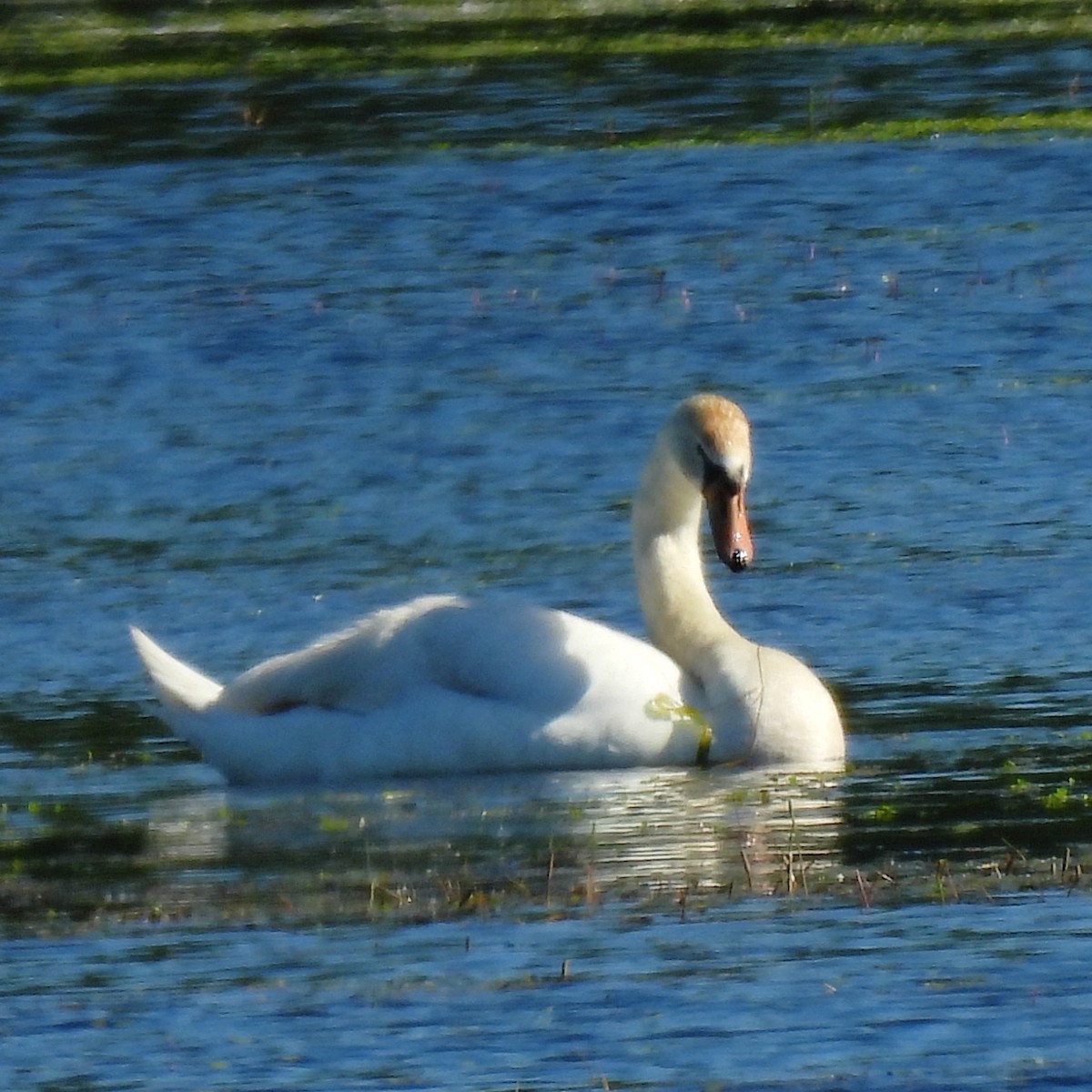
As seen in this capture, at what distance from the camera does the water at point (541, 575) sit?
21.9 ft

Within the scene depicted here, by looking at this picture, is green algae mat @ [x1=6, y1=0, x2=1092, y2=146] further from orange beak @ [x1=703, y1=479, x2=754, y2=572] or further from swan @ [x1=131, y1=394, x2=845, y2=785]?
swan @ [x1=131, y1=394, x2=845, y2=785]

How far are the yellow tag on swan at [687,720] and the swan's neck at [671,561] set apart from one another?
53cm

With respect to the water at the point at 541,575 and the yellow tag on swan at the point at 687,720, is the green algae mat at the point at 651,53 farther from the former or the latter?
the yellow tag on swan at the point at 687,720

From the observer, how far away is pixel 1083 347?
15984 mm

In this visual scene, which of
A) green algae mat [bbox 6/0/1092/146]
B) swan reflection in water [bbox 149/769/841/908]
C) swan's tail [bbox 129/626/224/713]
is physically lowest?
swan reflection in water [bbox 149/769/841/908]

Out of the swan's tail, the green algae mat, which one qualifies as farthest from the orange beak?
the green algae mat

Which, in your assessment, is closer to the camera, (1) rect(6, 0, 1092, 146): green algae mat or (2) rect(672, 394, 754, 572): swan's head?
(2) rect(672, 394, 754, 572): swan's head

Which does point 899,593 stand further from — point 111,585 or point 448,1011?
point 448,1011

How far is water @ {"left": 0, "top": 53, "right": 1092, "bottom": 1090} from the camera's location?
6.68 meters

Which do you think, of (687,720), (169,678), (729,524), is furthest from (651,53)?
(687,720)

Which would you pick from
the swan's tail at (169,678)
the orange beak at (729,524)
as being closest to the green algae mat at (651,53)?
the orange beak at (729,524)

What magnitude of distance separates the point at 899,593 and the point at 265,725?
2.52 m

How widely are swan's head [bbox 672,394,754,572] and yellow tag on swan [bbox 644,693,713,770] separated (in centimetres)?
66

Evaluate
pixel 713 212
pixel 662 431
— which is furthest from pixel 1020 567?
pixel 713 212
